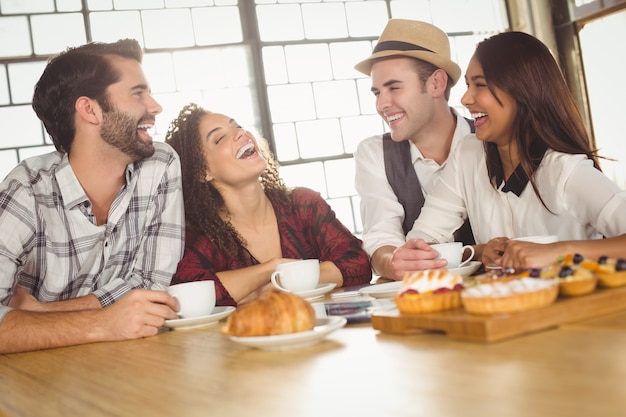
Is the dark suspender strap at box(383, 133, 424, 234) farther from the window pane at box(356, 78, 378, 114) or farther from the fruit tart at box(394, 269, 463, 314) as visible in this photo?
the window pane at box(356, 78, 378, 114)

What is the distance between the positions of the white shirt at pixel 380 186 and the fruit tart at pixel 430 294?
64.0 inches

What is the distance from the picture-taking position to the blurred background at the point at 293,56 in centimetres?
477

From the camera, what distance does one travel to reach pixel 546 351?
33.9 inches

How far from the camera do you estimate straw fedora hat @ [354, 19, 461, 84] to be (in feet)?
10.5

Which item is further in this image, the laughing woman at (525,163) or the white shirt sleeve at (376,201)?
Answer: the white shirt sleeve at (376,201)

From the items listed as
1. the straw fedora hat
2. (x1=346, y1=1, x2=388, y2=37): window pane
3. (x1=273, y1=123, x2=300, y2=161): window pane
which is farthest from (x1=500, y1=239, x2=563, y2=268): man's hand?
(x1=346, y1=1, x2=388, y2=37): window pane

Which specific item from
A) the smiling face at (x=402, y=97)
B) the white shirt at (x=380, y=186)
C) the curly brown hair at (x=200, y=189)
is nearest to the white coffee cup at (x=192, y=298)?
the curly brown hair at (x=200, y=189)

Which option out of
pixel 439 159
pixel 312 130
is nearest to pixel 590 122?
pixel 312 130

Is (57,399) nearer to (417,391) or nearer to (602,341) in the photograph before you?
(417,391)

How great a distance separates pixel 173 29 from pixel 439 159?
272 centimetres

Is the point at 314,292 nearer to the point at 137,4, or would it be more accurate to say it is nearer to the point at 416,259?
the point at 416,259

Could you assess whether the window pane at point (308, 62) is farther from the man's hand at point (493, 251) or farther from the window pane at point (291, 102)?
the man's hand at point (493, 251)

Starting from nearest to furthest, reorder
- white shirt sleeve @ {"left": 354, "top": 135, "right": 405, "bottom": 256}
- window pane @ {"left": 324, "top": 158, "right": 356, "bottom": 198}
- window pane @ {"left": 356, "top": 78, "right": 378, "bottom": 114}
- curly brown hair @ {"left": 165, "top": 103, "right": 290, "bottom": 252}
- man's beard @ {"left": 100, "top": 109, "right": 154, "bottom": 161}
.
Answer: man's beard @ {"left": 100, "top": 109, "right": 154, "bottom": 161}
curly brown hair @ {"left": 165, "top": 103, "right": 290, "bottom": 252}
white shirt sleeve @ {"left": 354, "top": 135, "right": 405, "bottom": 256}
window pane @ {"left": 324, "top": 158, "right": 356, "bottom": 198}
window pane @ {"left": 356, "top": 78, "right": 378, "bottom": 114}

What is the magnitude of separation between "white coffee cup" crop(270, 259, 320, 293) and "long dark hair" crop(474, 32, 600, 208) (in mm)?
771
